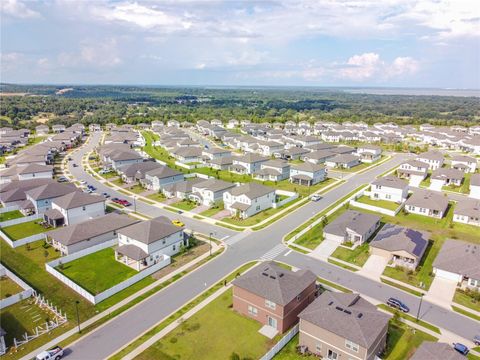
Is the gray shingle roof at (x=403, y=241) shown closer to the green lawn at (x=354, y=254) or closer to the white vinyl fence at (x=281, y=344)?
the green lawn at (x=354, y=254)

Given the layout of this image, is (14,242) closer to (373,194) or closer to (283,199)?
(283,199)

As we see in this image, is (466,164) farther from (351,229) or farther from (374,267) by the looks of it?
(374,267)

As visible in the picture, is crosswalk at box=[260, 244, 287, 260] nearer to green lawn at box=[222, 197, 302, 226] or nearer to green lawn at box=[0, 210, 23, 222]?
green lawn at box=[222, 197, 302, 226]

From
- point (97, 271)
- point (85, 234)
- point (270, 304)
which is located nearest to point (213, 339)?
point (270, 304)

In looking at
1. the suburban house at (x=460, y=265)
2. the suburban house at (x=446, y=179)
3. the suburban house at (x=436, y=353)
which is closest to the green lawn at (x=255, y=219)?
the suburban house at (x=460, y=265)

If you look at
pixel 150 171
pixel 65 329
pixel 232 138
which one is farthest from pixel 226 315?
pixel 232 138

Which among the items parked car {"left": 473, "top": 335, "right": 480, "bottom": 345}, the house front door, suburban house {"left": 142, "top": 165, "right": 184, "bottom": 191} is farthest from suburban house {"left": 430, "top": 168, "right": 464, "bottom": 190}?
the house front door
